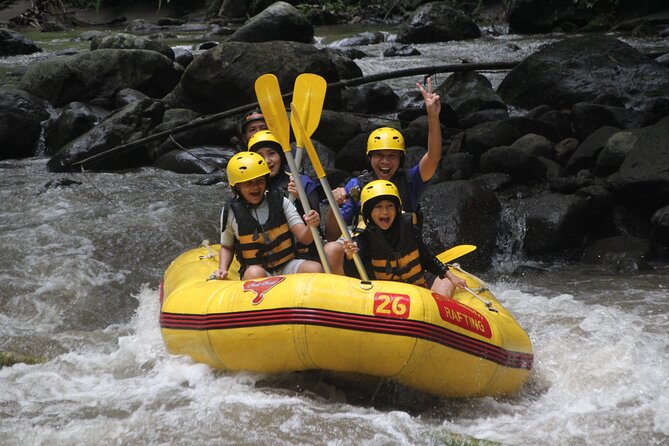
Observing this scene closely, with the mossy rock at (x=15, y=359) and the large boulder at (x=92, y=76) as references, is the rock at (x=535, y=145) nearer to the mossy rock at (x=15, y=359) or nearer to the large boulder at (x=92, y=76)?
the mossy rock at (x=15, y=359)

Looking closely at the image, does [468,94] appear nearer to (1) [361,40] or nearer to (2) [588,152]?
(2) [588,152]

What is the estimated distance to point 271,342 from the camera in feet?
12.8

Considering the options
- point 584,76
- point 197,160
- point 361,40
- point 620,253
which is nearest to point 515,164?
point 620,253

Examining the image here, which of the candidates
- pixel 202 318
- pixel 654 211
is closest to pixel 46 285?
pixel 202 318

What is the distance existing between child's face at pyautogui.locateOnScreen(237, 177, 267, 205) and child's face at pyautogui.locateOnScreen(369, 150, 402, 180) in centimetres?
73

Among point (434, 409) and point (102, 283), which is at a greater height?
point (434, 409)

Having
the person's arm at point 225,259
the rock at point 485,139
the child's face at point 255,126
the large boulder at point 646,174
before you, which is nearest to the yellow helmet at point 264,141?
the child's face at point 255,126

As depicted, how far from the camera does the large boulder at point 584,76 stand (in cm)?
1023

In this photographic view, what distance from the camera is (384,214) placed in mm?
4504

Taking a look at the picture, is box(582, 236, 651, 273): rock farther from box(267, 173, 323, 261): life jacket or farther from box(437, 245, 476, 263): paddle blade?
box(267, 173, 323, 261): life jacket

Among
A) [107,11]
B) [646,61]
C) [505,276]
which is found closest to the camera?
Answer: [505,276]

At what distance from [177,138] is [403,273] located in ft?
19.6

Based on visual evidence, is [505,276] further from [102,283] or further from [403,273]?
[102,283]

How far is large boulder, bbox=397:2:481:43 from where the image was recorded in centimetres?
1730
